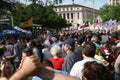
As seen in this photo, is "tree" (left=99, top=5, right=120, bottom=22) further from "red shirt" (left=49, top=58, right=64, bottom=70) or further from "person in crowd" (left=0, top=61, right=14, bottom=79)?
"person in crowd" (left=0, top=61, right=14, bottom=79)

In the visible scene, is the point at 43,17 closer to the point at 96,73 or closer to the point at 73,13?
the point at 96,73

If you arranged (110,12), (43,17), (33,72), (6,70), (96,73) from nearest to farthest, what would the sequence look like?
→ (33,72) < (96,73) < (6,70) < (43,17) < (110,12)

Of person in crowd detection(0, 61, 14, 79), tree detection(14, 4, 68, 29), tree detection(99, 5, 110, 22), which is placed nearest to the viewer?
person in crowd detection(0, 61, 14, 79)

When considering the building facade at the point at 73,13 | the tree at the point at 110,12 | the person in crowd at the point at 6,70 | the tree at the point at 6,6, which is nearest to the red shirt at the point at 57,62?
the person in crowd at the point at 6,70

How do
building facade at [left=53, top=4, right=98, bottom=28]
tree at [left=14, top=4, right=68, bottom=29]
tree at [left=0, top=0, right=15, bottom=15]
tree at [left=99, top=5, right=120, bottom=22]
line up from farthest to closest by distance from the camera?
building facade at [left=53, top=4, right=98, bottom=28] → tree at [left=99, top=5, right=120, bottom=22] → tree at [left=14, top=4, right=68, bottom=29] → tree at [left=0, top=0, right=15, bottom=15]

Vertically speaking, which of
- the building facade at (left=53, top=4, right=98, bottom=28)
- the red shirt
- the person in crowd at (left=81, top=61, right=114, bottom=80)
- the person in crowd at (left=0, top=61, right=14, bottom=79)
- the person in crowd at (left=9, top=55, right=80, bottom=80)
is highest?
the person in crowd at (left=9, top=55, right=80, bottom=80)

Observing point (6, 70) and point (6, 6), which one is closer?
point (6, 70)

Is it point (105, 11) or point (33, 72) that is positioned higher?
point (33, 72)

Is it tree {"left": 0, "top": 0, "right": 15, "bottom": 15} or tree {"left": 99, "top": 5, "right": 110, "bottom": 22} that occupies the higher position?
tree {"left": 0, "top": 0, "right": 15, "bottom": 15}

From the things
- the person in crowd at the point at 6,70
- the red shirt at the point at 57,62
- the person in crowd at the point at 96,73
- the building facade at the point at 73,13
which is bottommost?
the building facade at the point at 73,13

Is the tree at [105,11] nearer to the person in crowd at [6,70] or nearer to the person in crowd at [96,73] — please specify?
the person in crowd at [6,70]

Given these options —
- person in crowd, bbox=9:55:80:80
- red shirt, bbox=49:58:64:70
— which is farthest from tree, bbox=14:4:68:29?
person in crowd, bbox=9:55:80:80

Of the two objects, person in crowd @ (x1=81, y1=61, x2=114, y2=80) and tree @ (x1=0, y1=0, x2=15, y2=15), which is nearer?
person in crowd @ (x1=81, y1=61, x2=114, y2=80)

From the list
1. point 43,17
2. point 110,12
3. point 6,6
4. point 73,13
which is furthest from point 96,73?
point 73,13
